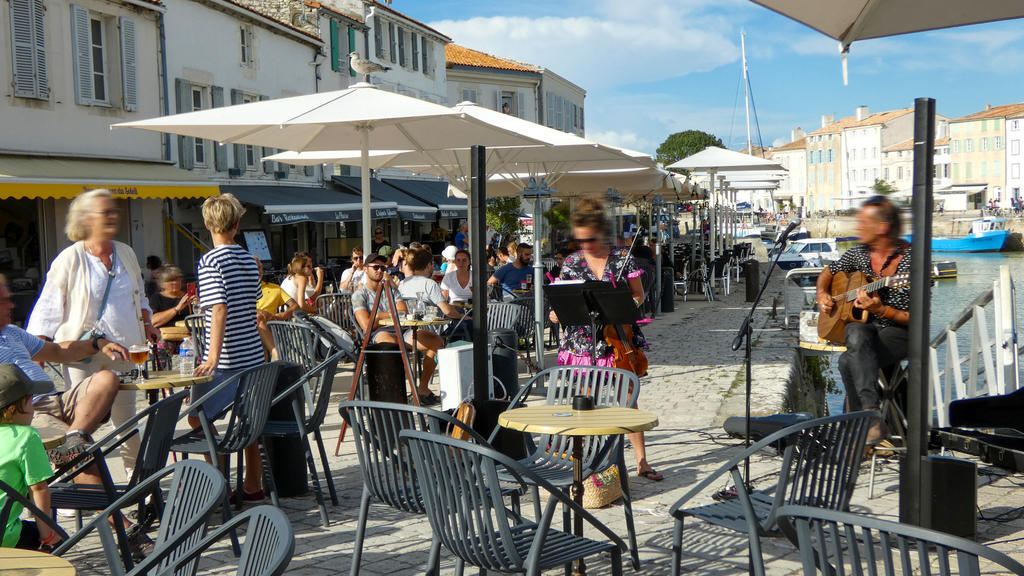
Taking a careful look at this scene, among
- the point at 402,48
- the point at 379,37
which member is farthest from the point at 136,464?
the point at 402,48

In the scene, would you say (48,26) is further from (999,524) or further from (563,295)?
(999,524)

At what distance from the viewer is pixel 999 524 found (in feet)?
17.3

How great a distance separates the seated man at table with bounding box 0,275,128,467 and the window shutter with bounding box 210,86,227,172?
18.9m

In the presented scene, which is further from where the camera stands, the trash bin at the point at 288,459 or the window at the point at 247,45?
the window at the point at 247,45

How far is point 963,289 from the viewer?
1545 inches

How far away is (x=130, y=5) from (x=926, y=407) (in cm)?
1914

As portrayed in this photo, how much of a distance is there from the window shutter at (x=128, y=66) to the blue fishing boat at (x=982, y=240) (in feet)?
200

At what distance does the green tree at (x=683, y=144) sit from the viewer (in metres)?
89.7

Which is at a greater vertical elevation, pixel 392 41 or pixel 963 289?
pixel 392 41

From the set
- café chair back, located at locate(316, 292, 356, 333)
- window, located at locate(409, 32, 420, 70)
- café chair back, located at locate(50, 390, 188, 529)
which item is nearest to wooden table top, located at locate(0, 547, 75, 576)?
café chair back, located at locate(50, 390, 188, 529)

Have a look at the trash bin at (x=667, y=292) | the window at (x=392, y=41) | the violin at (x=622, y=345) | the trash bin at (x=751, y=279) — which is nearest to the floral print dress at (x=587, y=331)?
the violin at (x=622, y=345)

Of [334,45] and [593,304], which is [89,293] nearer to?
[593,304]

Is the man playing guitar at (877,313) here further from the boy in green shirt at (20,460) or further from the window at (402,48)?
the window at (402,48)

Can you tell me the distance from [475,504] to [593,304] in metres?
2.80
